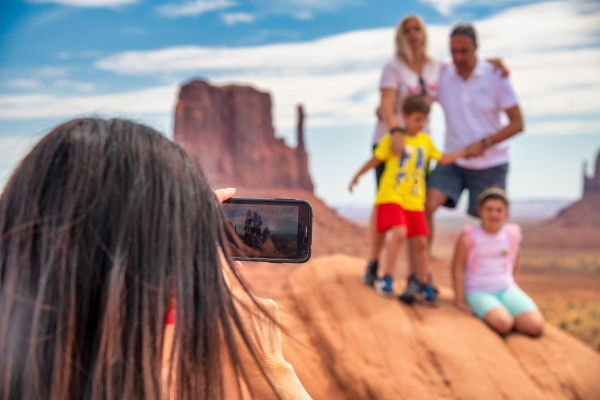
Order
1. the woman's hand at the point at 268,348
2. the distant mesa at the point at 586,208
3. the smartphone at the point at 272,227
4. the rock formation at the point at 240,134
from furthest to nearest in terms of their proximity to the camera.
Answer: the distant mesa at the point at 586,208
the rock formation at the point at 240,134
the smartphone at the point at 272,227
the woman's hand at the point at 268,348

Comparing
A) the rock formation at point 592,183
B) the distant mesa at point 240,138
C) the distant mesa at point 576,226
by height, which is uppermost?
the distant mesa at point 240,138

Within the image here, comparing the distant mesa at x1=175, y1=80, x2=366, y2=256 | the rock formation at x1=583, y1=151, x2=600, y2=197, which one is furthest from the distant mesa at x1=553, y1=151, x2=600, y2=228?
the distant mesa at x1=175, y1=80, x2=366, y2=256

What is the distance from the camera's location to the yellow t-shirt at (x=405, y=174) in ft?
18.6

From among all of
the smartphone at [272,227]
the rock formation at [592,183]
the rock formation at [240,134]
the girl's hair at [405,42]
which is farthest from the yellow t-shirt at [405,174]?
the rock formation at [592,183]

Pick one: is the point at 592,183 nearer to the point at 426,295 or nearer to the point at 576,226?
the point at 576,226

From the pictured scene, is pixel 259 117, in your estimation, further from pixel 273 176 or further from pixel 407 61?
pixel 407 61

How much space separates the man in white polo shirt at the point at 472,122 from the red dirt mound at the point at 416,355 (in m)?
1.10

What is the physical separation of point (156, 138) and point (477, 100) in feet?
18.5

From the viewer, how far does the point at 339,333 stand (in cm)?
554

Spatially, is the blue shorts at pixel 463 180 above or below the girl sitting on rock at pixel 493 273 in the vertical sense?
above

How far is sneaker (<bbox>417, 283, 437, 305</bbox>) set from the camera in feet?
19.6

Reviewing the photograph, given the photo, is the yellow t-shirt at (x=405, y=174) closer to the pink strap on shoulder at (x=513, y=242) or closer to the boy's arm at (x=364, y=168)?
the boy's arm at (x=364, y=168)

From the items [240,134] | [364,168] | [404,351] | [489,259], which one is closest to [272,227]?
[404,351]

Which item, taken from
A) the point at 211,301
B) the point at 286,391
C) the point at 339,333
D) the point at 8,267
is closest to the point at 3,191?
the point at 8,267
